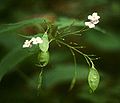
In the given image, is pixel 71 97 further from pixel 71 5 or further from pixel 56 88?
pixel 71 5

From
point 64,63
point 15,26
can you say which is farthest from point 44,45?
point 64,63

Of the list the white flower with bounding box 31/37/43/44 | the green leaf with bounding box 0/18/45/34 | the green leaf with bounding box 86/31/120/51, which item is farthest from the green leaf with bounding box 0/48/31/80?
the green leaf with bounding box 86/31/120/51

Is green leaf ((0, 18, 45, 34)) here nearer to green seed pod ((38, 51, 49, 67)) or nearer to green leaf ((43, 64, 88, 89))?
green seed pod ((38, 51, 49, 67))

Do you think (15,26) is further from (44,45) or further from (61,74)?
(61,74)

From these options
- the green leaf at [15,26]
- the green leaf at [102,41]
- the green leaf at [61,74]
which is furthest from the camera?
the green leaf at [102,41]

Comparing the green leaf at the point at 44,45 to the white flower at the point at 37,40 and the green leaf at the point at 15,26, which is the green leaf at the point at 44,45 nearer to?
the white flower at the point at 37,40

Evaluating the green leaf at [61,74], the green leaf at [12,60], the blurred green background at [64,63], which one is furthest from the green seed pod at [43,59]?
the green leaf at [61,74]

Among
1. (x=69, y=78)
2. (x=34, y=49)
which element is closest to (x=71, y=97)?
(x=69, y=78)

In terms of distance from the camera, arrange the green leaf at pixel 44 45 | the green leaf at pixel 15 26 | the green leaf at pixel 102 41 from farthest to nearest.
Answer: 1. the green leaf at pixel 102 41
2. the green leaf at pixel 15 26
3. the green leaf at pixel 44 45
